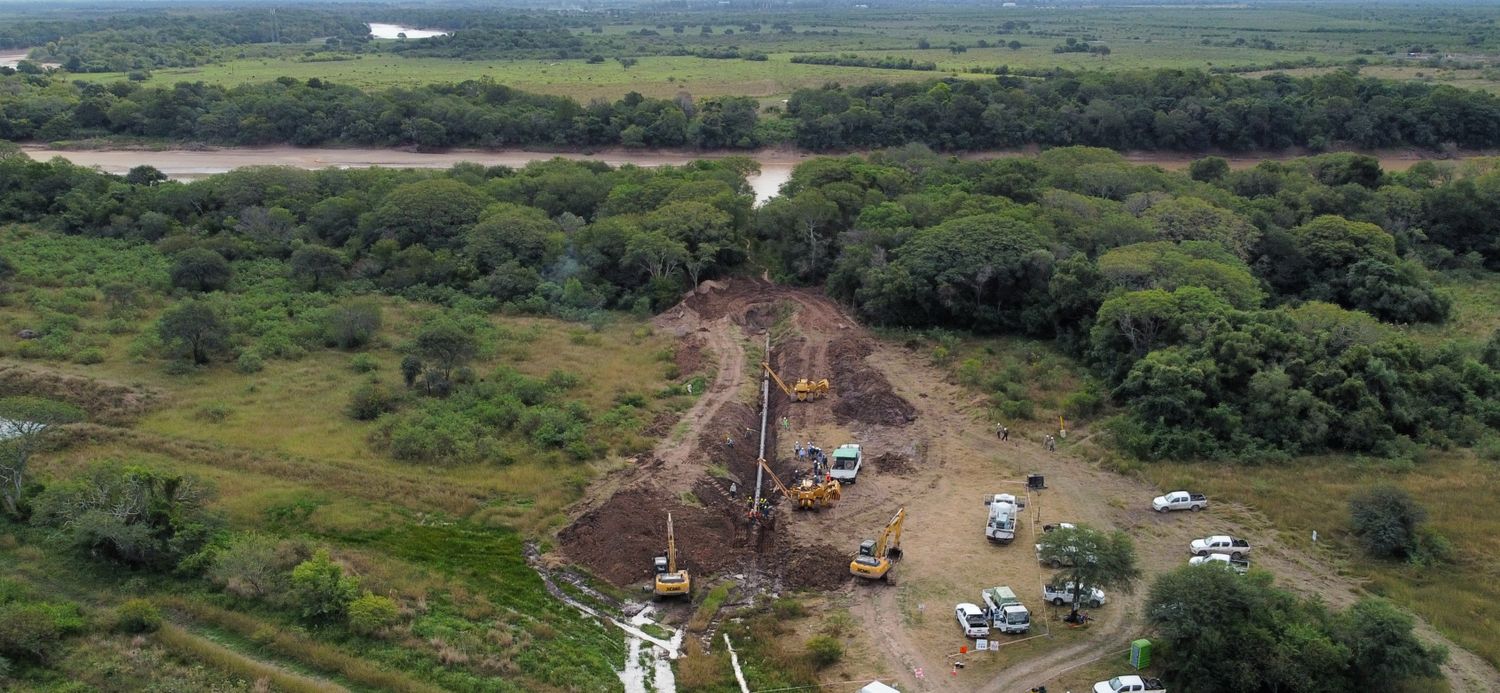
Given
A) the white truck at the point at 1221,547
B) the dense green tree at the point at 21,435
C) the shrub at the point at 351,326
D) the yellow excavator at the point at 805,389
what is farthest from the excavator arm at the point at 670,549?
the shrub at the point at 351,326

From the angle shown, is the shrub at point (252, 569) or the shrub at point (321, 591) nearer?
the shrub at point (321, 591)

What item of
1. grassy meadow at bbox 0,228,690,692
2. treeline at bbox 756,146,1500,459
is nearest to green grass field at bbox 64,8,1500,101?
treeline at bbox 756,146,1500,459

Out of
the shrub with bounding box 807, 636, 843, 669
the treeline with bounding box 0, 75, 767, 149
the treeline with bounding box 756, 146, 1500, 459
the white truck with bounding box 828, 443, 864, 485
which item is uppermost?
the treeline with bounding box 0, 75, 767, 149

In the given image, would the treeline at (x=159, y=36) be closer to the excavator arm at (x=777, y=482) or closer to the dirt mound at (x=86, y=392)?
the dirt mound at (x=86, y=392)

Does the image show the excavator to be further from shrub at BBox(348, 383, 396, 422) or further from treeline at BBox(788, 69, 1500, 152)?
treeline at BBox(788, 69, 1500, 152)

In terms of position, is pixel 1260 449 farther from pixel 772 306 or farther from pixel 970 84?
pixel 970 84

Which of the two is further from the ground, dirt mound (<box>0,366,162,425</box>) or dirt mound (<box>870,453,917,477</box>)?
dirt mound (<box>0,366,162,425</box>)

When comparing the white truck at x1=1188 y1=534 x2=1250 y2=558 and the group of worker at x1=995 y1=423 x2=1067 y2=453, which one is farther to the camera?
the group of worker at x1=995 y1=423 x2=1067 y2=453
